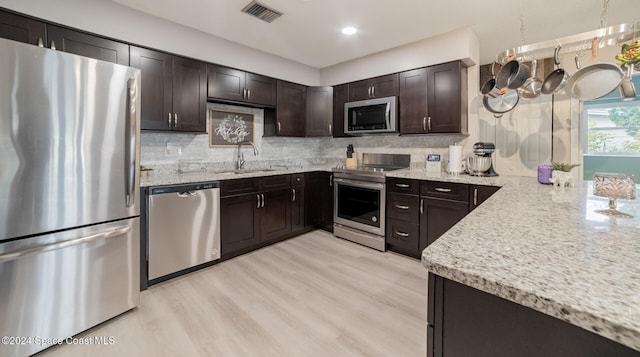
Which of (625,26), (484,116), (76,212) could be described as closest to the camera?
(625,26)

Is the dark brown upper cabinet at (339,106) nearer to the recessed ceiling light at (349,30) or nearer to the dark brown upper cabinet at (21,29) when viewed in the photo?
the recessed ceiling light at (349,30)

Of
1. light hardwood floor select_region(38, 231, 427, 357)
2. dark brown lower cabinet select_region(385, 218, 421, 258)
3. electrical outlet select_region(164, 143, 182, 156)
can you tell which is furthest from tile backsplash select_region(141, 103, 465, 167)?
light hardwood floor select_region(38, 231, 427, 357)

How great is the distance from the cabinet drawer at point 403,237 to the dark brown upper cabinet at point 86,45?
3.21 meters

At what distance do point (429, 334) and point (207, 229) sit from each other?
2.41 meters

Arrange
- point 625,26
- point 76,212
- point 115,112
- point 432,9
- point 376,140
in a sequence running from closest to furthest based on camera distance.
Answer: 1. point 625,26
2. point 76,212
3. point 115,112
4. point 432,9
5. point 376,140

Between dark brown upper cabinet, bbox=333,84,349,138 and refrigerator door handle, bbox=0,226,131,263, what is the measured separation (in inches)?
118

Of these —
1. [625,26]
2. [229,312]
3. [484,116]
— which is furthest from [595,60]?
[229,312]

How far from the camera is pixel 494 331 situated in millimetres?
694

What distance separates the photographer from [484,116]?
3.61 meters

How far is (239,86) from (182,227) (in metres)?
1.82

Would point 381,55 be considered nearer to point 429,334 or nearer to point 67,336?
point 429,334

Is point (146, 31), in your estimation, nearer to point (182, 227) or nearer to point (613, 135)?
point (182, 227)

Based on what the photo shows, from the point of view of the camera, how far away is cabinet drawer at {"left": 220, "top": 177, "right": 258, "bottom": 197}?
288cm

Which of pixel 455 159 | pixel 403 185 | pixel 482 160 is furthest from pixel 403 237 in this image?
pixel 482 160
